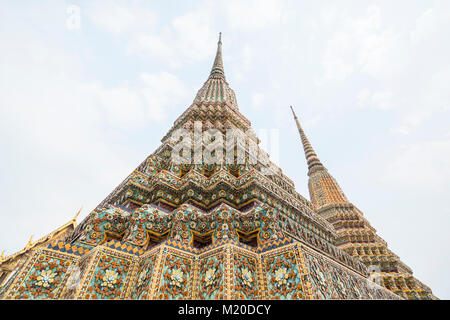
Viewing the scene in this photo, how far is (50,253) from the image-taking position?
3875mm

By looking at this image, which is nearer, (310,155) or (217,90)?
(217,90)

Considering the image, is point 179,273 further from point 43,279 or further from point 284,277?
point 43,279

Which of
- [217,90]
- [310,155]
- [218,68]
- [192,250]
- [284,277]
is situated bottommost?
[284,277]

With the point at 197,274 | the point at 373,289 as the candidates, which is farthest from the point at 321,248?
the point at 197,274

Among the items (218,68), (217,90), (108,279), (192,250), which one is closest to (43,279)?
(108,279)

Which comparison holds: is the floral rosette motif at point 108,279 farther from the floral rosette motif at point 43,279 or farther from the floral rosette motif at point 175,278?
the floral rosette motif at point 175,278

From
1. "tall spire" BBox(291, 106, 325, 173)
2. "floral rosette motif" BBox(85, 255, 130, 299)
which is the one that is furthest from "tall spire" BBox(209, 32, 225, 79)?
"floral rosette motif" BBox(85, 255, 130, 299)

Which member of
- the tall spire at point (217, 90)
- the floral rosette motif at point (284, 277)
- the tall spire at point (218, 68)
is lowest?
the floral rosette motif at point (284, 277)

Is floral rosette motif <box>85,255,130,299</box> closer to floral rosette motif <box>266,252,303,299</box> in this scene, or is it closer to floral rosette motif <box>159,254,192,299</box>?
floral rosette motif <box>159,254,192,299</box>

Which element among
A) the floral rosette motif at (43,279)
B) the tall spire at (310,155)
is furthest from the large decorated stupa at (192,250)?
the tall spire at (310,155)

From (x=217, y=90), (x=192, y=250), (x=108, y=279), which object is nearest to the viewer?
(x=108, y=279)

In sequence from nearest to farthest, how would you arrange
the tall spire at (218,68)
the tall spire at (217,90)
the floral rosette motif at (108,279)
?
the floral rosette motif at (108,279) → the tall spire at (217,90) → the tall spire at (218,68)
